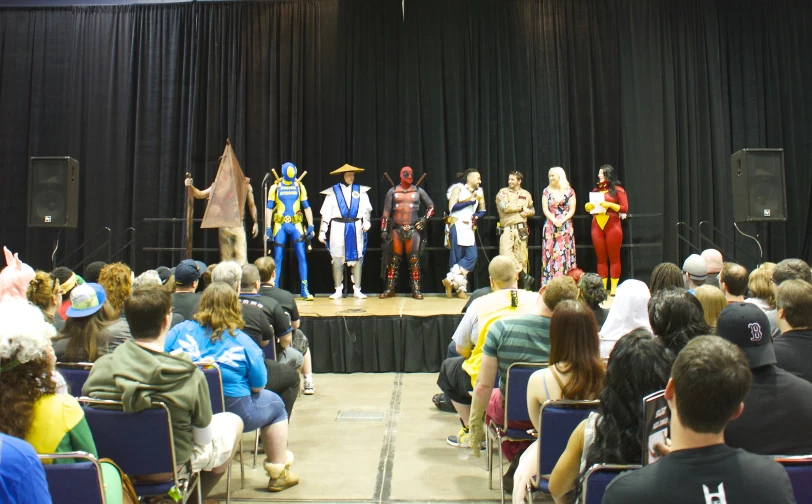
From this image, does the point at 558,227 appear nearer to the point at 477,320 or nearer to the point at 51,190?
the point at 477,320

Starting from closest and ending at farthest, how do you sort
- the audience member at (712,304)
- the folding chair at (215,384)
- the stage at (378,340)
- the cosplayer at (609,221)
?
the folding chair at (215,384)
the audience member at (712,304)
the stage at (378,340)
the cosplayer at (609,221)

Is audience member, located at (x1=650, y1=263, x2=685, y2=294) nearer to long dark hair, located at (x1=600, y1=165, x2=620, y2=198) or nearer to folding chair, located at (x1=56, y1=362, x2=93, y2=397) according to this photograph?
folding chair, located at (x1=56, y1=362, x2=93, y2=397)

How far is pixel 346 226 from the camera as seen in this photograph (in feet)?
26.0

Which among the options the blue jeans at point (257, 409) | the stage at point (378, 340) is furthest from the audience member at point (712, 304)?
the stage at point (378, 340)

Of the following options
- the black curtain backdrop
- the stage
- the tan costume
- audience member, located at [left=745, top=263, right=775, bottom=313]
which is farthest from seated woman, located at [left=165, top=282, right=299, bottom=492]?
the black curtain backdrop

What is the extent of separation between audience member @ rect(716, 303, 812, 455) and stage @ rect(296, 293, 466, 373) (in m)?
4.52

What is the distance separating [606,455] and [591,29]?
8070 mm

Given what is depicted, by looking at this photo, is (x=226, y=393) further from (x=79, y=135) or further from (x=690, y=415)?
(x=79, y=135)

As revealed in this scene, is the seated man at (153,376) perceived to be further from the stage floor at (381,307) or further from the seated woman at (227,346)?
the stage floor at (381,307)

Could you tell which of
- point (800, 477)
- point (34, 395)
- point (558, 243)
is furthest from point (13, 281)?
point (558, 243)

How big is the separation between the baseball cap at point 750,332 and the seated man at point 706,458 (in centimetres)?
52

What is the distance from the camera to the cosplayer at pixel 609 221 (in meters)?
7.83

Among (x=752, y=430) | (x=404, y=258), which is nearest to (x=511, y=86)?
(x=404, y=258)

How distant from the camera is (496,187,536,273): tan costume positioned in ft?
26.3
